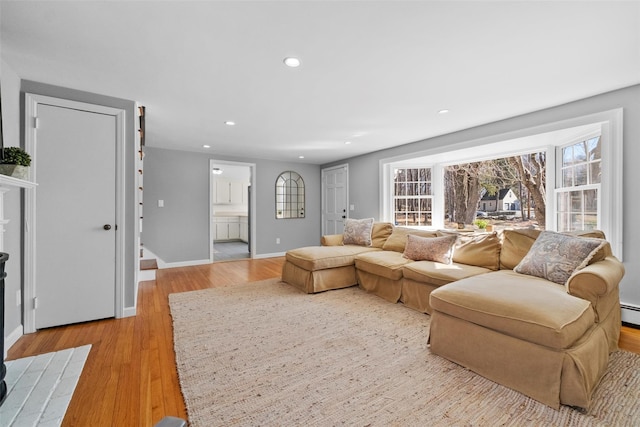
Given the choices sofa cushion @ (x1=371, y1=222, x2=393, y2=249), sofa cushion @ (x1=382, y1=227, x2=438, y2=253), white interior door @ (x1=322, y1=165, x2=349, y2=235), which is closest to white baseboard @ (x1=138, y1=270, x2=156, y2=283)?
sofa cushion @ (x1=371, y1=222, x2=393, y2=249)

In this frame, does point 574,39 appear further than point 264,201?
No

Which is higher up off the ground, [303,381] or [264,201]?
[264,201]

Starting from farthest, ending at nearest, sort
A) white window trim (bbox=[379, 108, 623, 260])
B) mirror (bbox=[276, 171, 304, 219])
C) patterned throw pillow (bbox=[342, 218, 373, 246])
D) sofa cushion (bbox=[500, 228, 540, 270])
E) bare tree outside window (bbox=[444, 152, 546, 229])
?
1. mirror (bbox=[276, 171, 304, 219])
2. patterned throw pillow (bbox=[342, 218, 373, 246])
3. bare tree outside window (bbox=[444, 152, 546, 229])
4. sofa cushion (bbox=[500, 228, 540, 270])
5. white window trim (bbox=[379, 108, 623, 260])

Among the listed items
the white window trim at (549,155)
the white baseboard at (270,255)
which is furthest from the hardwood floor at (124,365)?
the white window trim at (549,155)

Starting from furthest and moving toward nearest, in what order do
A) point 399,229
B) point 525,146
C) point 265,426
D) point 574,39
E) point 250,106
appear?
point 399,229 → point 525,146 → point 250,106 → point 574,39 → point 265,426

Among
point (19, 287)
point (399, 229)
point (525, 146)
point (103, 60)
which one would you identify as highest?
point (103, 60)

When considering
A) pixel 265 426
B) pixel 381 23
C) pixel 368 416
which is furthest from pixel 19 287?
pixel 381 23

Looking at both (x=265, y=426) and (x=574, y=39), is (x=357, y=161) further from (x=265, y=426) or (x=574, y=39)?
(x=265, y=426)

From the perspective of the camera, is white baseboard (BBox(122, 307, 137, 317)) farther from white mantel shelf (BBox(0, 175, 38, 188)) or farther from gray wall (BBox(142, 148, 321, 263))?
gray wall (BBox(142, 148, 321, 263))

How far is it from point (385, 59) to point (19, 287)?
11.4ft

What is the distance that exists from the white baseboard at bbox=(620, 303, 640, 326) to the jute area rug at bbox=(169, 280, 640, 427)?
734 millimetres

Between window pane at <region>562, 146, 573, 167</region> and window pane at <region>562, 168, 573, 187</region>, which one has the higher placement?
window pane at <region>562, 146, 573, 167</region>

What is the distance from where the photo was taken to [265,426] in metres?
1.37

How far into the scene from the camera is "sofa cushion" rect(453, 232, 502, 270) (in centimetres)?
292
